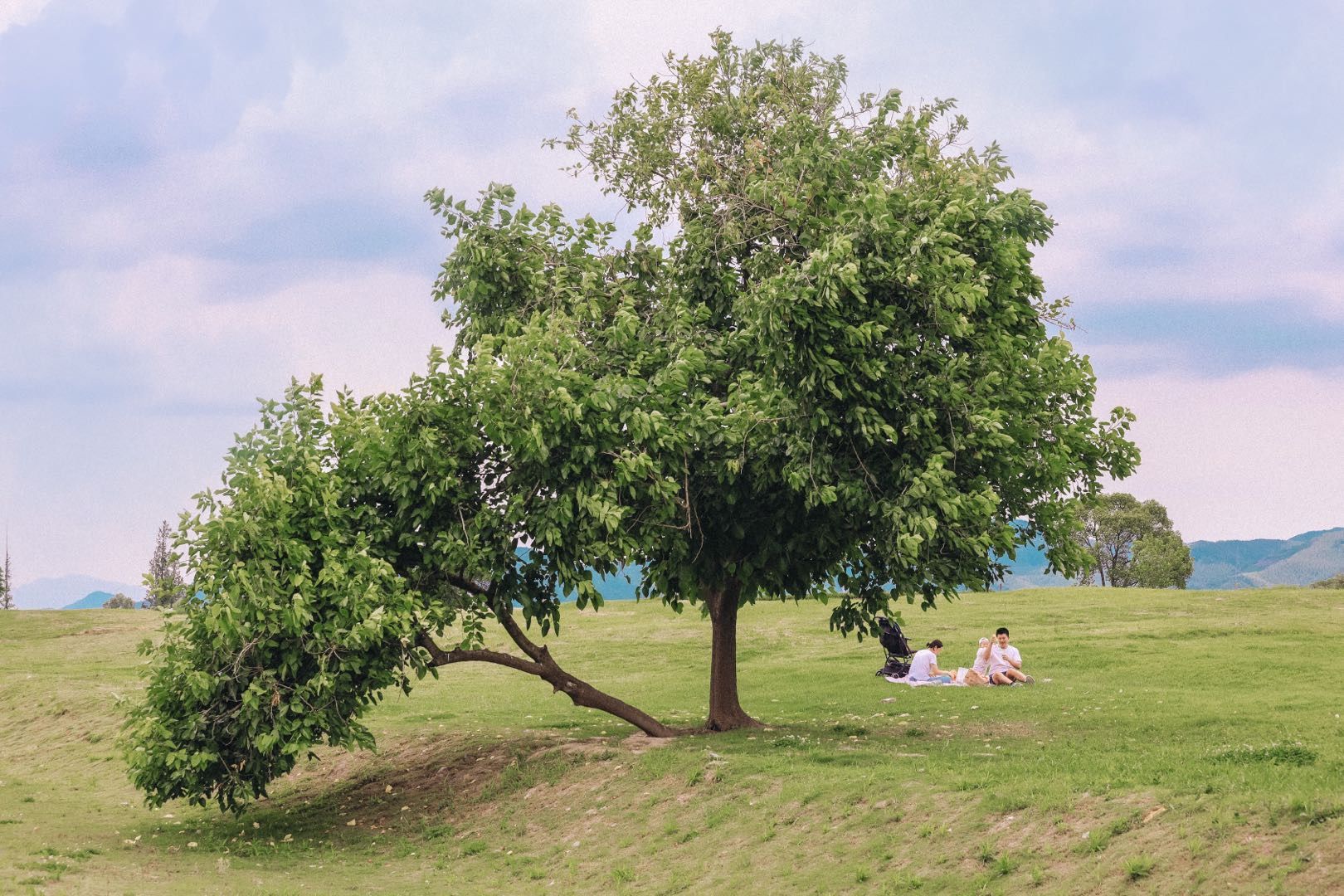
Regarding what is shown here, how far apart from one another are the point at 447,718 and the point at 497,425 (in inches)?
502

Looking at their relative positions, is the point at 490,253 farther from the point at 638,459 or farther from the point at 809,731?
the point at 809,731

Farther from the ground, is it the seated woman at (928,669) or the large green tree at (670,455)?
the large green tree at (670,455)

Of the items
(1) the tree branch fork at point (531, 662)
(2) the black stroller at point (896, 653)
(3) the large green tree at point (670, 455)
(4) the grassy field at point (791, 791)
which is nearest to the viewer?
(4) the grassy field at point (791, 791)

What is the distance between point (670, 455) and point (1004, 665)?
44.4 feet

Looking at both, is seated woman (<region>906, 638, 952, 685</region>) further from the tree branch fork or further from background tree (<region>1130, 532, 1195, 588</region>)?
background tree (<region>1130, 532, 1195, 588</region>)

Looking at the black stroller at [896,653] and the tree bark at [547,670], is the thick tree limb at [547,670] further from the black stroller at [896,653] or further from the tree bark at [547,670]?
the black stroller at [896,653]

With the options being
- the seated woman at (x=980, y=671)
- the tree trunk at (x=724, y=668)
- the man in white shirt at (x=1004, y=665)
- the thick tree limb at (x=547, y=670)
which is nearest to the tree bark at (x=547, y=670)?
the thick tree limb at (x=547, y=670)

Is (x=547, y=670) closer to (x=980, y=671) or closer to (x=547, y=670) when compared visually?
(x=547, y=670)

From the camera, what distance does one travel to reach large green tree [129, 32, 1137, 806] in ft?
66.2

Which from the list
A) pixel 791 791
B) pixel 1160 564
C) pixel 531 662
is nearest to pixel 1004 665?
pixel 531 662

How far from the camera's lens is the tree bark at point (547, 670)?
23.2m

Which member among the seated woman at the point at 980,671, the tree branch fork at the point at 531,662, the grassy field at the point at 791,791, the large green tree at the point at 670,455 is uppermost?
the large green tree at the point at 670,455

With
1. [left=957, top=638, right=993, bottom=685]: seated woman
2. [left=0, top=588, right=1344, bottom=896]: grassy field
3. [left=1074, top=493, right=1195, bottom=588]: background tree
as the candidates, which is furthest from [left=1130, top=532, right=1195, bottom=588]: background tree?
[left=957, top=638, right=993, bottom=685]: seated woman

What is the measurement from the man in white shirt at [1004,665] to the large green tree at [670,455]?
20.8 ft
